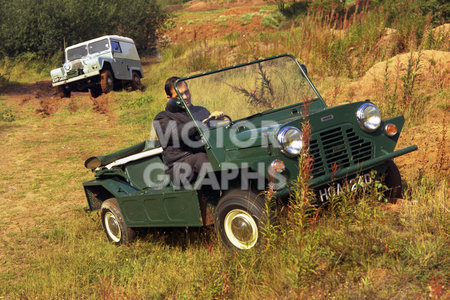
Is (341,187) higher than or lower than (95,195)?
higher

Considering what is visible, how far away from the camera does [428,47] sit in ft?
30.2

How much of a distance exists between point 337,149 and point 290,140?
0.49 metres

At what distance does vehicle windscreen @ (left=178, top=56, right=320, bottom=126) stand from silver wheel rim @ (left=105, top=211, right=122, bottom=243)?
1.87m

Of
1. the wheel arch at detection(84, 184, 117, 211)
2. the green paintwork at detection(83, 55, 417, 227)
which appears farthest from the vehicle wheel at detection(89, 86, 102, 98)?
the green paintwork at detection(83, 55, 417, 227)

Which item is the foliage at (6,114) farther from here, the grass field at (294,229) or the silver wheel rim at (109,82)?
the silver wheel rim at (109,82)

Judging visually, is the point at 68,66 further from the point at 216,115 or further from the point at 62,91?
the point at 216,115

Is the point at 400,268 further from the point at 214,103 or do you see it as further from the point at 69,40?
the point at 69,40

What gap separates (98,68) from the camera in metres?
16.5

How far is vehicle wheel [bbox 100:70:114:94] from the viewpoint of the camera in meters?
16.7

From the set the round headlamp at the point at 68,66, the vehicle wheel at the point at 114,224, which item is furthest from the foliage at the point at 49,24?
the vehicle wheel at the point at 114,224

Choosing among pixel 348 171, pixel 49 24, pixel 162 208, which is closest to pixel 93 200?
pixel 162 208

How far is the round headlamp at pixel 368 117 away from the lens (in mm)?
4336

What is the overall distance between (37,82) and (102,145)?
11588 mm

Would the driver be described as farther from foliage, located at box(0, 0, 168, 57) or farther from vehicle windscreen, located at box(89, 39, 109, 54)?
foliage, located at box(0, 0, 168, 57)
